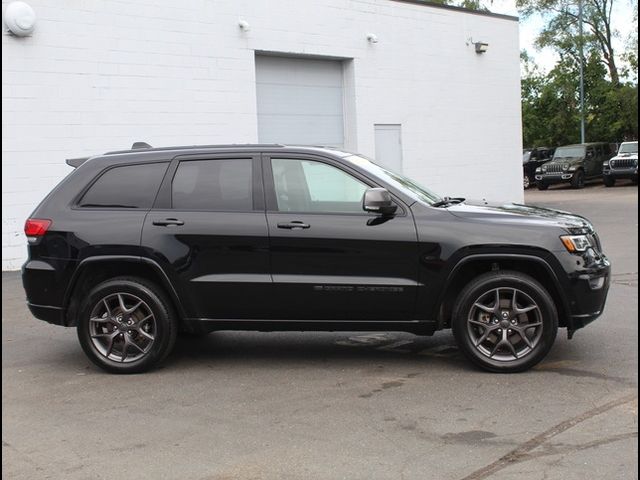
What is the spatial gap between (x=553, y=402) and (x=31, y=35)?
1065 cm

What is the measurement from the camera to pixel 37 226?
615 cm

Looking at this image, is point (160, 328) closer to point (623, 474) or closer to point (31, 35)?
point (623, 474)

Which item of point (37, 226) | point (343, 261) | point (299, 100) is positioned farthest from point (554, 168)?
point (37, 226)

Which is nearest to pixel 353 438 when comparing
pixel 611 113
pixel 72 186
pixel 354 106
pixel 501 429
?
pixel 501 429

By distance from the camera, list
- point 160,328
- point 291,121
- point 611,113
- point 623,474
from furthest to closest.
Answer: point 611,113 → point 291,121 → point 160,328 → point 623,474

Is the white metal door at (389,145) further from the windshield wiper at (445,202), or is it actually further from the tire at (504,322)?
the tire at (504,322)

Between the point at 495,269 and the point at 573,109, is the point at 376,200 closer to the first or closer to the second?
the point at 495,269

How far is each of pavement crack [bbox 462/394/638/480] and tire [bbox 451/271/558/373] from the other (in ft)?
2.62

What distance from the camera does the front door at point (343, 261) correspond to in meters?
5.81

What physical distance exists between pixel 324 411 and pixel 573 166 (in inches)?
1205

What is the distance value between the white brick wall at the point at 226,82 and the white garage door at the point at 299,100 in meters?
0.37

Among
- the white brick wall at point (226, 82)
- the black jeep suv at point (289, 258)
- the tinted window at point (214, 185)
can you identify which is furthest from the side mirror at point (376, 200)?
the white brick wall at point (226, 82)

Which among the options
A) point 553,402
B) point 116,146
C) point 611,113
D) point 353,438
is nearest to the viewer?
point 353,438

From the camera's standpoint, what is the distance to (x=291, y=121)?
16.6 m
